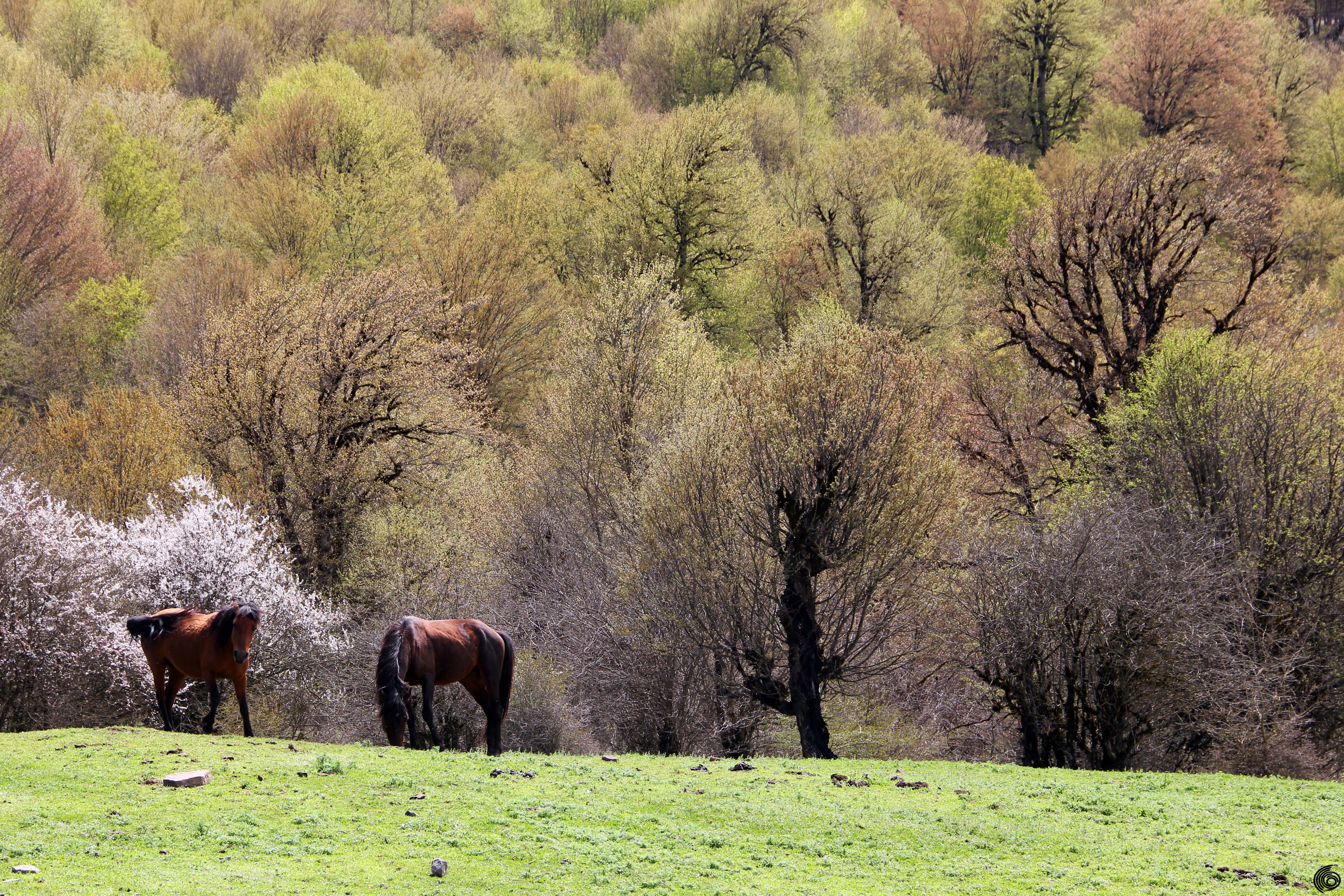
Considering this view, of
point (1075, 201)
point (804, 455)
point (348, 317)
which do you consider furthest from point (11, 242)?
point (1075, 201)

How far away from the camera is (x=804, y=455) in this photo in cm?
2730

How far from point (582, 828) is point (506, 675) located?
24.2 feet

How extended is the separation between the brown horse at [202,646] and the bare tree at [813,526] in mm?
12391

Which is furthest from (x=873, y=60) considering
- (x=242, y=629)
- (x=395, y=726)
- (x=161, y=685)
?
(x=395, y=726)

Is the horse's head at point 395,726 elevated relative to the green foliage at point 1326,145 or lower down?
lower down

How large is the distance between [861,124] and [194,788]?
8682cm

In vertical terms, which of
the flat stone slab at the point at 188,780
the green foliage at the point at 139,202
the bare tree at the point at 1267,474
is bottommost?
the flat stone slab at the point at 188,780

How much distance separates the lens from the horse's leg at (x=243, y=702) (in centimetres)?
1889

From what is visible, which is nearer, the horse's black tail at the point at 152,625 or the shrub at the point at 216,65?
the horse's black tail at the point at 152,625

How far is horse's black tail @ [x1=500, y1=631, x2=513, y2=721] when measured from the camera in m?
19.9

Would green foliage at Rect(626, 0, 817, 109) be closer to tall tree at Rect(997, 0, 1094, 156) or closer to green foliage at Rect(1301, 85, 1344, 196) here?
tall tree at Rect(997, 0, 1094, 156)

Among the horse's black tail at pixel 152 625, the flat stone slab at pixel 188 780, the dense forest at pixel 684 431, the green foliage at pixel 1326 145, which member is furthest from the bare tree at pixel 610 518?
the green foliage at pixel 1326 145

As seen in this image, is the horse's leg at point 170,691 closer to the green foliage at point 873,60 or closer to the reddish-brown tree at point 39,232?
the reddish-brown tree at point 39,232

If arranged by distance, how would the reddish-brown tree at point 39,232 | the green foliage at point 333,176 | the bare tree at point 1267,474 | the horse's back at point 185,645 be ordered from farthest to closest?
the green foliage at point 333,176 → the reddish-brown tree at point 39,232 → the bare tree at point 1267,474 → the horse's back at point 185,645
